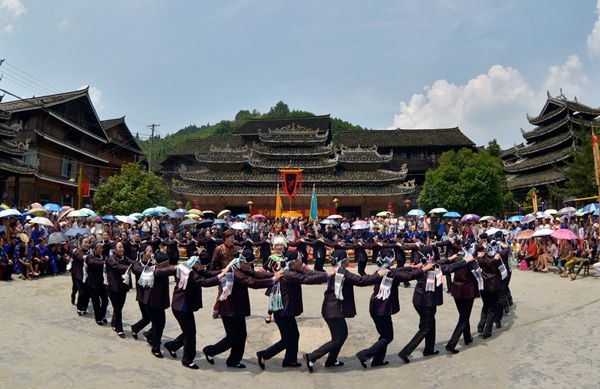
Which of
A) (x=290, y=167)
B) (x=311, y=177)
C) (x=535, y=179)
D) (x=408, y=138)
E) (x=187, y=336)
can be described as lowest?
(x=187, y=336)

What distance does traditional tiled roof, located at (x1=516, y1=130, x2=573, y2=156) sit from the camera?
117ft

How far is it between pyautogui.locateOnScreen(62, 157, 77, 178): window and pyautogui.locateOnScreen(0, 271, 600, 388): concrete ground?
2890cm

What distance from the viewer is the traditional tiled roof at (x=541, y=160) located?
34.3m

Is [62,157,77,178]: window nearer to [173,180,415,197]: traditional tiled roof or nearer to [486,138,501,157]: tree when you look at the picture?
[173,180,415,197]: traditional tiled roof

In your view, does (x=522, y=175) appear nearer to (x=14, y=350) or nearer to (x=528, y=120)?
(x=528, y=120)

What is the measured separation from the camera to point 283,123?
4759 cm

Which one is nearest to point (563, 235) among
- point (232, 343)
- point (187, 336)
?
point (232, 343)

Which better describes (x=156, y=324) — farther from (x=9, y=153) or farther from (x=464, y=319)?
(x=9, y=153)

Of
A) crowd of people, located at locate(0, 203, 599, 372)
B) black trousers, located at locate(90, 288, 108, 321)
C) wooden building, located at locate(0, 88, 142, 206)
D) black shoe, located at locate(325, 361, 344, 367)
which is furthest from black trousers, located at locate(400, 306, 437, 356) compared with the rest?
wooden building, located at locate(0, 88, 142, 206)

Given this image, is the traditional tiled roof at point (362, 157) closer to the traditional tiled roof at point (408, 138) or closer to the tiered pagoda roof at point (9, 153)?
the traditional tiled roof at point (408, 138)

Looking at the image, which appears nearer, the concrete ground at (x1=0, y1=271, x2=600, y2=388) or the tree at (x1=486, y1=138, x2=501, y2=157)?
the concrete ground at (x1=0, y1=271, x2=600, y2=388)

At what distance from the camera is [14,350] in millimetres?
6512

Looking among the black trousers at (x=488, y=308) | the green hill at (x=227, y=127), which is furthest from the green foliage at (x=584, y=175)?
the green hill at (x=227, y=127)

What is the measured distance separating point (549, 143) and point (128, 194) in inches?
1527
